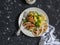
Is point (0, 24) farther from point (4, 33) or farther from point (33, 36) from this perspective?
point (33, 36)

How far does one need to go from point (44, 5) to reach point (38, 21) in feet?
0.33

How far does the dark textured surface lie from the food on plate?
0.04 m

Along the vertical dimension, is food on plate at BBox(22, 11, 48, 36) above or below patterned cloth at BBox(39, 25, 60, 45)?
above

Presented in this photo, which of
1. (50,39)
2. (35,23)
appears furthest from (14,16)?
(50,39)

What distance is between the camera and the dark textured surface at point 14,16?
3.85ft

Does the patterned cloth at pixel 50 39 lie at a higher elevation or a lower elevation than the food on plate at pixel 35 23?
lower

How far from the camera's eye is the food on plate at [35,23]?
1186mm

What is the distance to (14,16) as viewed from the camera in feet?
3.87

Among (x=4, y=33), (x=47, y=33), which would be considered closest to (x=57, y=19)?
(x=47, y=33)

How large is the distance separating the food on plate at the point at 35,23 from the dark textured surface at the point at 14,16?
4 cm

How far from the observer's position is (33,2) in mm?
1179

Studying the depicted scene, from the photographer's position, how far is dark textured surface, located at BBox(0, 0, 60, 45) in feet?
3.85

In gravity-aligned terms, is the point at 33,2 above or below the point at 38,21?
above

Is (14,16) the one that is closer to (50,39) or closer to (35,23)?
(35,23)
